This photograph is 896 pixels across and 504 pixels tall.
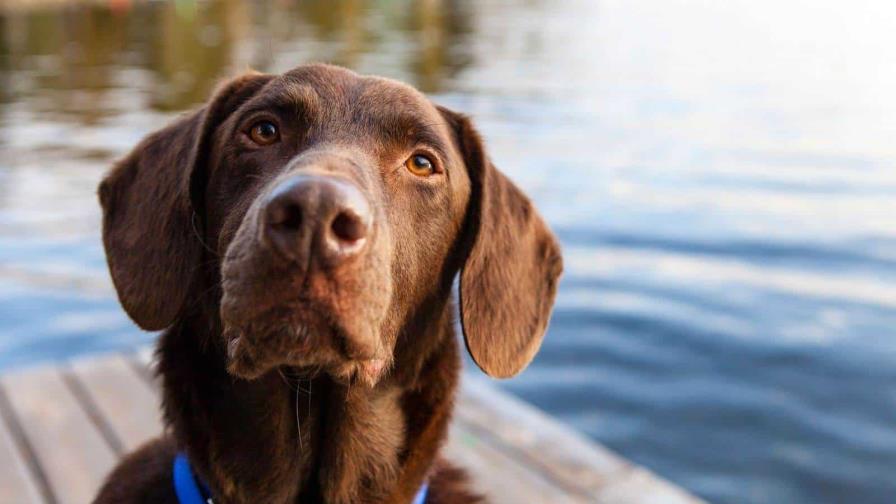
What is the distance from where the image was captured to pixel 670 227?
9.62 meters

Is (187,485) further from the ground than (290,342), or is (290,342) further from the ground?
(290,342)

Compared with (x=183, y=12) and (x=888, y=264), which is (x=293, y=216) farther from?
(x=183, y=12)

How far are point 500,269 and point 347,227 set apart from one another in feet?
3.15

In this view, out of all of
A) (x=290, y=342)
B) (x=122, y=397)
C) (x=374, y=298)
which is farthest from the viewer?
(x=122, y=397)

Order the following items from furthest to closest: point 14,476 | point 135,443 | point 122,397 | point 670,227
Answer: point 670,227
point 122,397
point 135,443
point 14,476

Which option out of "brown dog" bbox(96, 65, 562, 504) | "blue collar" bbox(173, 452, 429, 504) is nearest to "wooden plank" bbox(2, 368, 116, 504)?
"brown dog" bbox(96, 65, 562, 504)

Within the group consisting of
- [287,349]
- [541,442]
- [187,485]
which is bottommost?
[541,442]

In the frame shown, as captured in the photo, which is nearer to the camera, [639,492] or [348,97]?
[348,97]

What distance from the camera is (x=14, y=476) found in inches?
153

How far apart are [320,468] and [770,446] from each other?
3.95 m

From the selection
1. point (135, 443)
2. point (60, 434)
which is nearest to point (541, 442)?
point (135, 443)

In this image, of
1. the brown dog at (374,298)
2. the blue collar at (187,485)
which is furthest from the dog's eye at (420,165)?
the blue collar at (187,485)

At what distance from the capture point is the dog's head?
194 centimetres

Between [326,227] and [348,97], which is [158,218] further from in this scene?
[326,227]
